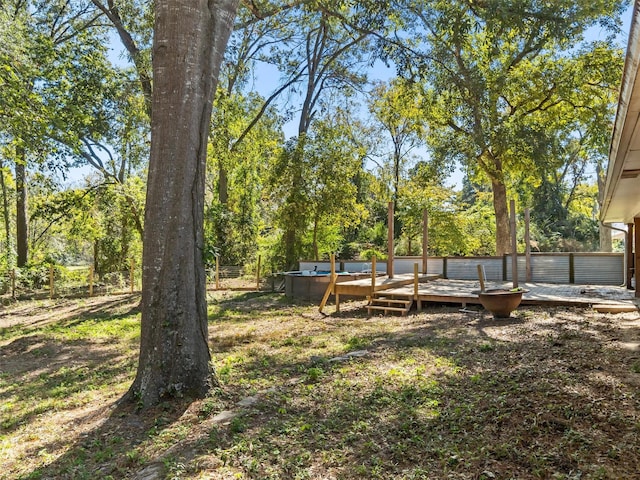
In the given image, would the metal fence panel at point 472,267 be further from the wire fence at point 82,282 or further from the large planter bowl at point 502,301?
the wire fence at point 82,282

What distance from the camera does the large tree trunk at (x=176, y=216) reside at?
154 inches

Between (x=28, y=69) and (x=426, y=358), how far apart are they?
32.0 ft

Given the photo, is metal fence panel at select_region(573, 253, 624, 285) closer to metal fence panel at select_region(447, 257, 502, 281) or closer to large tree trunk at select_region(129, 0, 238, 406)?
metal fence panel at select_region(447, 257, 502, 281)

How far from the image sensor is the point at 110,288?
1591 cm

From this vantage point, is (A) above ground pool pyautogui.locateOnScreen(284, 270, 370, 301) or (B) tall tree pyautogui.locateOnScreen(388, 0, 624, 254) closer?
(B) tall tree pyautogui.locateOnScreen(388, 0, 624, 254)

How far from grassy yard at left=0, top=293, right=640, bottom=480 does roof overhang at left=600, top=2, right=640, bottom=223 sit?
214 cm

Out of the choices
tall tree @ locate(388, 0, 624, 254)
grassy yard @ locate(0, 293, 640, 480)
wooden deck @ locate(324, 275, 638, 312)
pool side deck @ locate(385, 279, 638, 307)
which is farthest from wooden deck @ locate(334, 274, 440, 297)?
tall tree @ locate(388, 0, 624, 254)

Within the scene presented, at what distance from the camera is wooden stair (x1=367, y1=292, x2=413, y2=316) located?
9.46 m

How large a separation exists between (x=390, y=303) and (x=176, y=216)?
6905 mm

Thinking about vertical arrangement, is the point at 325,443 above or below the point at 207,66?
below

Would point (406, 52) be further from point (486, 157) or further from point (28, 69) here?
point (486, 157)

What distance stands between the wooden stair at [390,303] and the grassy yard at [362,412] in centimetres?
253

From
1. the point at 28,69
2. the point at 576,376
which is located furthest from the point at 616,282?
the point at 28,69

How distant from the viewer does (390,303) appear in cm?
988
